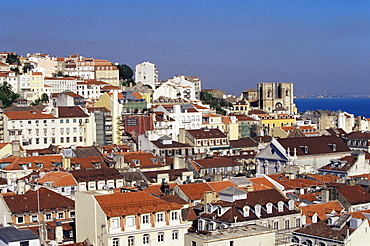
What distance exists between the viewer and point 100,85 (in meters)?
A: 138

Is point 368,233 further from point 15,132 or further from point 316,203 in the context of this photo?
point 15,132

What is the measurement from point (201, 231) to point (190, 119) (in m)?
71.3

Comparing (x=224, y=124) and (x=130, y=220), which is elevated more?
(x=130, y=220)

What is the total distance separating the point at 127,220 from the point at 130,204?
111cm

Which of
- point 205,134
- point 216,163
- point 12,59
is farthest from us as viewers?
point 12,59

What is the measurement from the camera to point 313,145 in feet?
227

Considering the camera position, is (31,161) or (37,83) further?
(37,83)

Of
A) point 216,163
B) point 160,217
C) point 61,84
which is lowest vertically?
point 216,163

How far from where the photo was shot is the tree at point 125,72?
534 ft

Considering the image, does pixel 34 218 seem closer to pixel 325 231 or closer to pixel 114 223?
pixel 114 223

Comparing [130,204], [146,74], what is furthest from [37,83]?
[130,204]

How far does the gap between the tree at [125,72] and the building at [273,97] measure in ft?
101

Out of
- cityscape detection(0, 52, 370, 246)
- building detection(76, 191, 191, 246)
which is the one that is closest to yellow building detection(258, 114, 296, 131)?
cityscape detection(0, 52, 370, 246)

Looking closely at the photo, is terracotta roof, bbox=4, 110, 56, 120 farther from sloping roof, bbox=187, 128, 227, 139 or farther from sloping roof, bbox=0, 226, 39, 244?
sloping roof, bbox=0, 226, 39, 244
